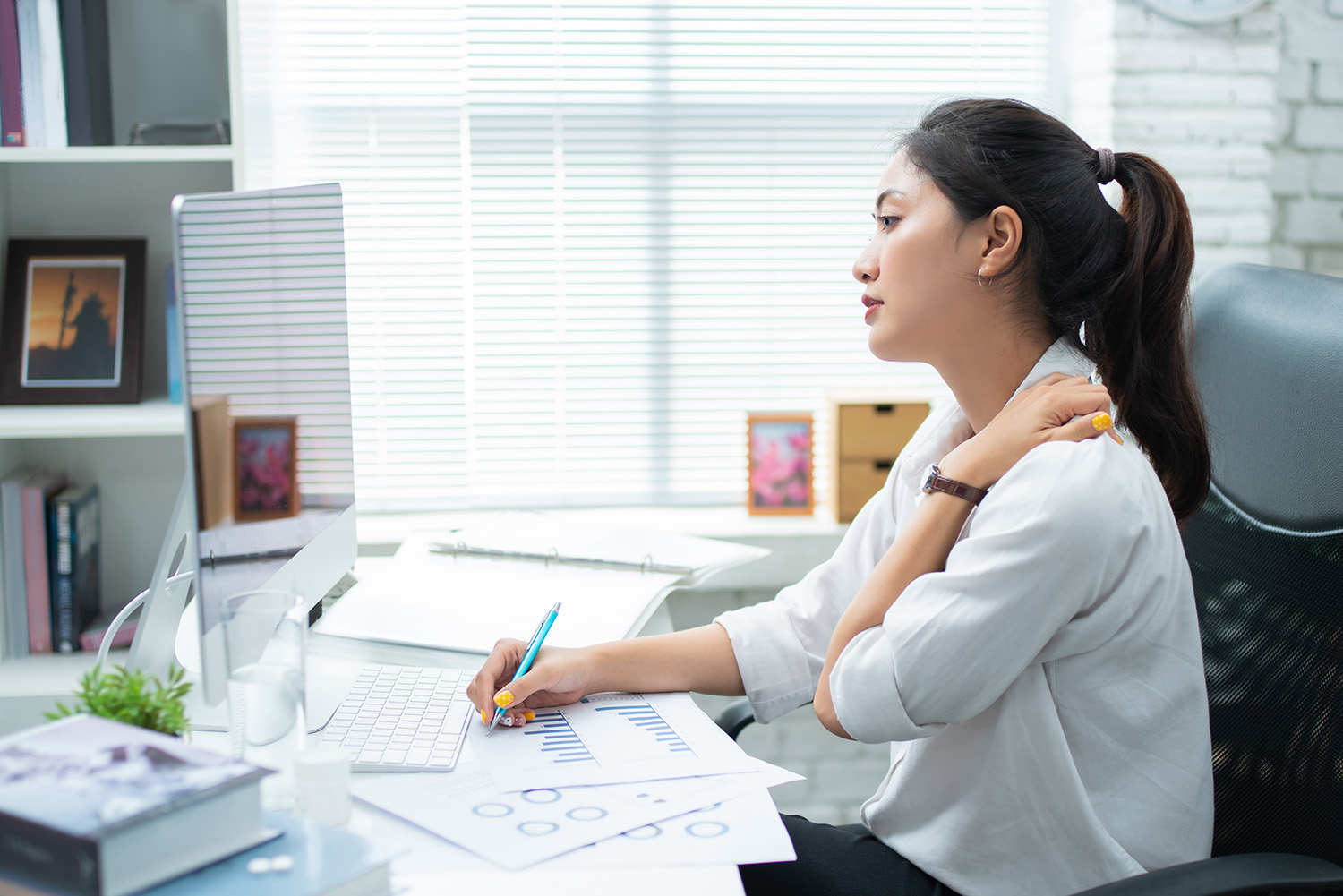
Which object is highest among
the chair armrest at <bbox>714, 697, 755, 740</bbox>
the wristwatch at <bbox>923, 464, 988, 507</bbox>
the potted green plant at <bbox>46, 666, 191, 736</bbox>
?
the wristwatch at <bbox>923, 464, 988, 507</bbox>

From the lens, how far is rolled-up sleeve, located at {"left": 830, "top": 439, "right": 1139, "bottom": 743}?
0.96 meters

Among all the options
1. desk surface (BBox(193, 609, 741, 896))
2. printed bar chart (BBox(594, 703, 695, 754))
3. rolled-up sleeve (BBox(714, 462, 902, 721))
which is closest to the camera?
desk surface (BBox(193, 609, 741, 896))

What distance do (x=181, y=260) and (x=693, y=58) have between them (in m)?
1.67

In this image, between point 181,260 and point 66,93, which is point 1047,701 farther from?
point 66,93

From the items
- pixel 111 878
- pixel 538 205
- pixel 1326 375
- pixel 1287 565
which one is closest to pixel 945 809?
pixel 1287 565

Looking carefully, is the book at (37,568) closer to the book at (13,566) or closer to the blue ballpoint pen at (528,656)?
the book at (13,566)

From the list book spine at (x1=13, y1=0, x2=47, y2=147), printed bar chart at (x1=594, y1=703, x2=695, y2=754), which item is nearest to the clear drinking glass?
printed bar chart at (x1=594, y1=703, x2=695, y2=754)

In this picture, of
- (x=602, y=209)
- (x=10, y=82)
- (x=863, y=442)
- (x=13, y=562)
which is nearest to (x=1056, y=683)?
(x=863, y=442)

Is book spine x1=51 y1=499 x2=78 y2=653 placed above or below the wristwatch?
below

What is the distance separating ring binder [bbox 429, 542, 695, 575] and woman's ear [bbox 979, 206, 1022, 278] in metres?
Result: 0.65

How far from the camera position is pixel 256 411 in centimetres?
95

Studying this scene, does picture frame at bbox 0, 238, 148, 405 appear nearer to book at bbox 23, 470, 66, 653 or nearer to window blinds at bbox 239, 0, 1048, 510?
book at bbox 23, 470, 66, 653

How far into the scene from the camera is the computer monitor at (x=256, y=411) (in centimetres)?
83

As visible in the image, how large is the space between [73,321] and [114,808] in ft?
4.74
